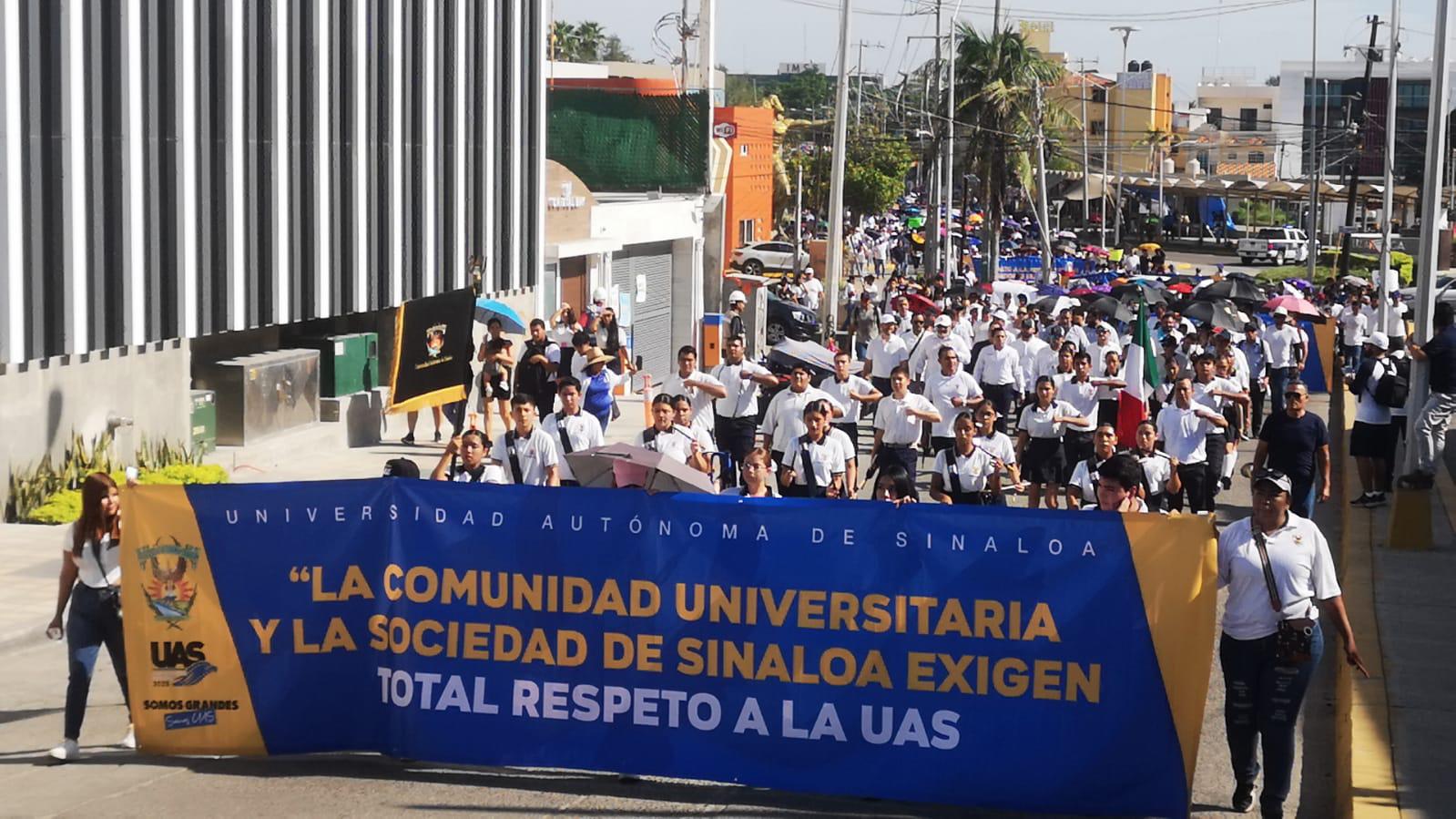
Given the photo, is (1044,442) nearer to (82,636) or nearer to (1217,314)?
(82,636)

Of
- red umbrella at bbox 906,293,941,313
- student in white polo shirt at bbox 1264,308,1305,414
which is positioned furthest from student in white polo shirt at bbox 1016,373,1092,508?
red umbrella at bbox 906,293,941,313

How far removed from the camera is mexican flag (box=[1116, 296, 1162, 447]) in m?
18.6

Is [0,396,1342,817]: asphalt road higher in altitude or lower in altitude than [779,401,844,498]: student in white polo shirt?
lower

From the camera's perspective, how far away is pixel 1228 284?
1297 inches

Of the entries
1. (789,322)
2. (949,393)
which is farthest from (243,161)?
(789,322)

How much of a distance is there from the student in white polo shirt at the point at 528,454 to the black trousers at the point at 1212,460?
580 centimetres

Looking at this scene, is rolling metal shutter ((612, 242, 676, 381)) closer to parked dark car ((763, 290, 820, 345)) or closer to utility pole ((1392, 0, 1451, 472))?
parked dark car ((763, 290, 820, 345))

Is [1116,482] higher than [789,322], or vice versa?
[1116,482]

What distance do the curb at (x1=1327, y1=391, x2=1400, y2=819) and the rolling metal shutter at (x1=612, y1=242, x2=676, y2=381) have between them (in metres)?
23.5

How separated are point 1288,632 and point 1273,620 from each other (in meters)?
0.08

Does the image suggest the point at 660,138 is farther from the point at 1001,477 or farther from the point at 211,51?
the point at 1001,477

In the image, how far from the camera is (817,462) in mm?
13508

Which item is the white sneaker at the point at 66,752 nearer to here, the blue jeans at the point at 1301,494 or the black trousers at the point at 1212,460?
the blue jeans at the point at 1301,494

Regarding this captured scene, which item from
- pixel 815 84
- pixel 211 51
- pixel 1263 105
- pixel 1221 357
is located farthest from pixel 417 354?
pixel 815 84
